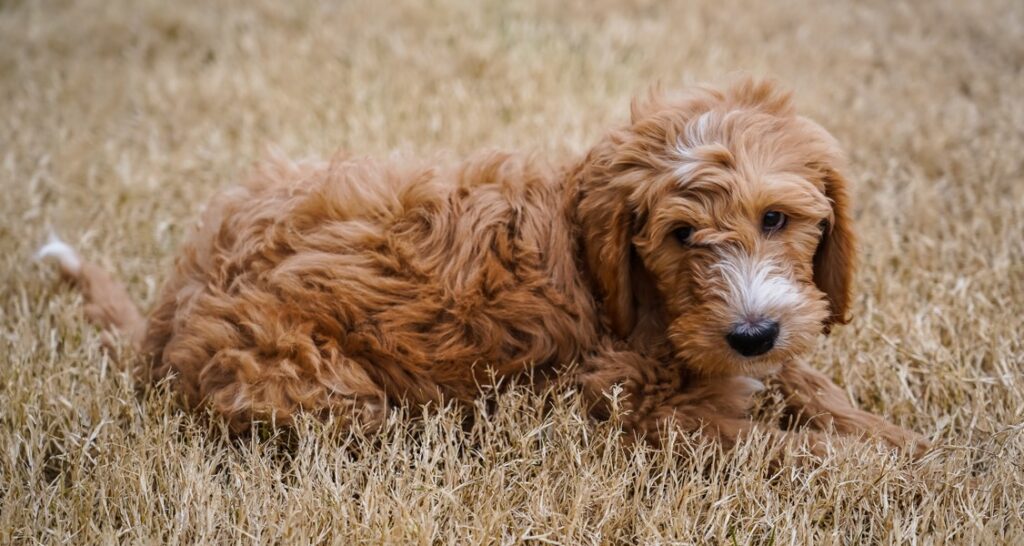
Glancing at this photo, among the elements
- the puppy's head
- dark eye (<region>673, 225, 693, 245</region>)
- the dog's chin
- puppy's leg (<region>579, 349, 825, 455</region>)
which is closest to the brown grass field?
puppy's leg (<region>579, 349, 825, 455</region>)

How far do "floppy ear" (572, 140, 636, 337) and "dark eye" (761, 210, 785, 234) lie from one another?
392 mm

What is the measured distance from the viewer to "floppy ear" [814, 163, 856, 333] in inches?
114

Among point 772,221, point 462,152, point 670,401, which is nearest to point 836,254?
point 772,221

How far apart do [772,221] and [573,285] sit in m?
0.64

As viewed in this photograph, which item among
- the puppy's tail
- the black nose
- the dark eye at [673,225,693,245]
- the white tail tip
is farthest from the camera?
the white tail tip

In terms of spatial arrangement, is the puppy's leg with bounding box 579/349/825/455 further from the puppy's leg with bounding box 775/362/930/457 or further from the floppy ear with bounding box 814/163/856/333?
the floppy ear with bounding box 814/163/856/333

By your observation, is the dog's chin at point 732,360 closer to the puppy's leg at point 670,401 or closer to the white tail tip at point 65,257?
the puppy's leg at point 670,401

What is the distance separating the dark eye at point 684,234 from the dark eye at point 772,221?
8.2 inches

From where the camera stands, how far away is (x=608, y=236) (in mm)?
2873

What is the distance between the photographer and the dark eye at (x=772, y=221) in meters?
2.76

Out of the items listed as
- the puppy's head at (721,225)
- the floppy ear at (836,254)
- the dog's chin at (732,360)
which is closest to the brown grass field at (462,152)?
the dog's chin at (732,360)

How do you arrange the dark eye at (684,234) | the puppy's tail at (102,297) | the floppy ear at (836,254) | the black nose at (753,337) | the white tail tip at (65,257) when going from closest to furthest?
the black nose at (753,337) → the dark eye at (684,234) → the floppy ear at (836,254) → the puppy's tail at (102,297) → the white tail tip at (65,257)

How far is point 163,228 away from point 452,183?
2.05 metres

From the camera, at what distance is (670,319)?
2924 millimetres
